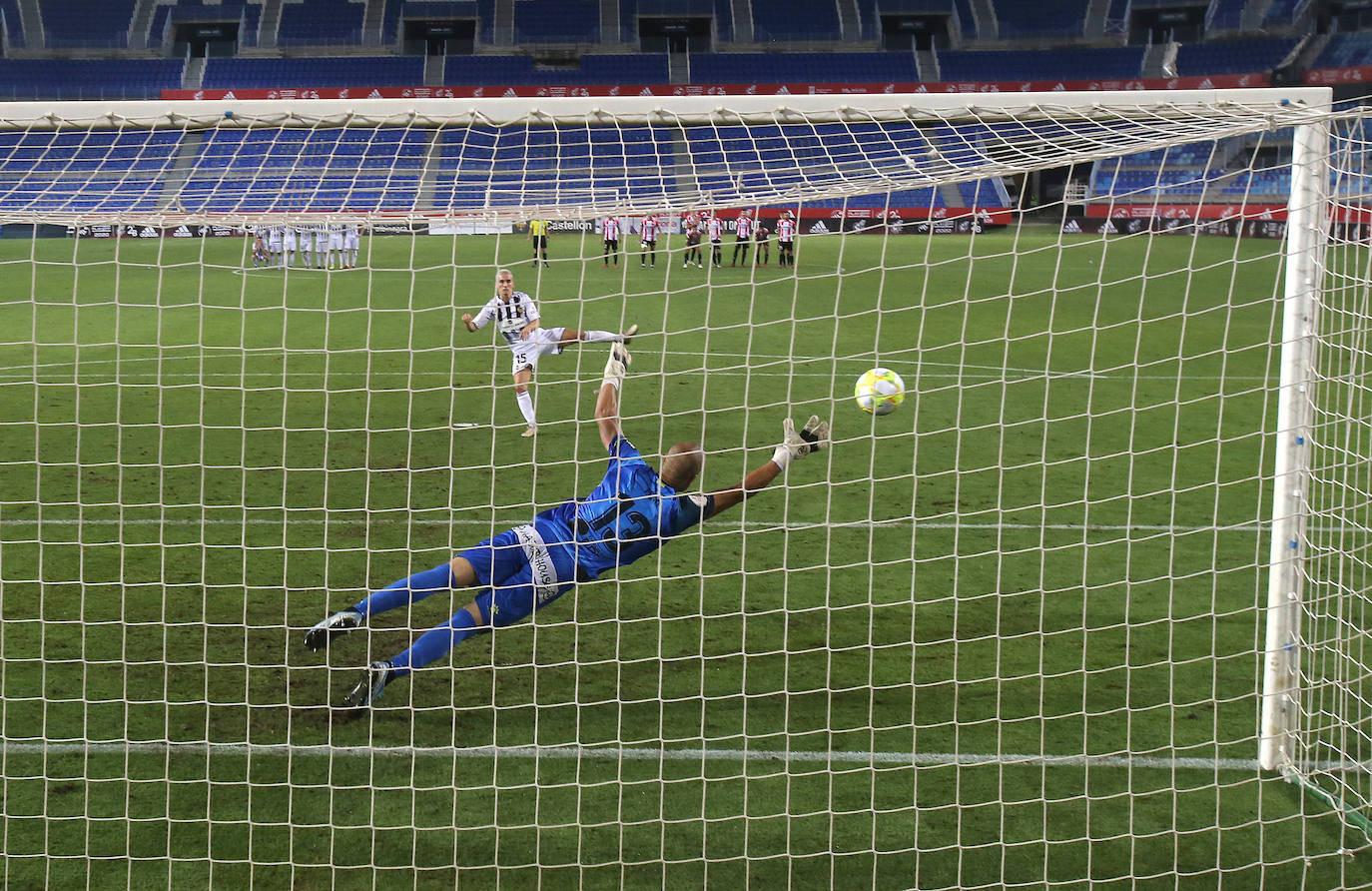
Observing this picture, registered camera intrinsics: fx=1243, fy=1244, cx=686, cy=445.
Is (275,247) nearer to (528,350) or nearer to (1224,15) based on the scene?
(528,350)

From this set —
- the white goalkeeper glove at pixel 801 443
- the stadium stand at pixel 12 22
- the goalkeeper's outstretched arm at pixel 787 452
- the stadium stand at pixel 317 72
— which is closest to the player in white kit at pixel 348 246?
the goalkeeper's outstretched arm at pixel 787 452

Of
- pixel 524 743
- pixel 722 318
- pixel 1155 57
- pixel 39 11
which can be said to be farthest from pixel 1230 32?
pixel 524 743

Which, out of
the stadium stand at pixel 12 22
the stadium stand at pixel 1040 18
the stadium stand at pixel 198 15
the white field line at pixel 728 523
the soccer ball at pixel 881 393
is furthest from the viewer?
the stadium stand at pixel 198 15

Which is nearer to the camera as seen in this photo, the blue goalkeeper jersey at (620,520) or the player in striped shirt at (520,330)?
the blue goalkeeper jersey at (620,520)

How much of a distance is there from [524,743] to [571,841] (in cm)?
81

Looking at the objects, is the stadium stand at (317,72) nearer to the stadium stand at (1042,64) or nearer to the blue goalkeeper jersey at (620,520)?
the stadium stand at (1042,64)

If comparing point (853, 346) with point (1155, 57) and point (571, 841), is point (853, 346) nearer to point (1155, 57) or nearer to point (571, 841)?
point (571, 841)

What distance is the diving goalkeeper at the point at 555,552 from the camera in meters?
5.55

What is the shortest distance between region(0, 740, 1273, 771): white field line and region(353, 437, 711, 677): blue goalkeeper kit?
0.44 meters

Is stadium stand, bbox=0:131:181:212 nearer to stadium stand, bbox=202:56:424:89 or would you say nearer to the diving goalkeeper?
the diving goalkeeper

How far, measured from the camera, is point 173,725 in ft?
18.9

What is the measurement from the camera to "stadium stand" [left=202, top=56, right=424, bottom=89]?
45.9m

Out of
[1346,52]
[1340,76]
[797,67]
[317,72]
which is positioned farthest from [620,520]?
[317,72]

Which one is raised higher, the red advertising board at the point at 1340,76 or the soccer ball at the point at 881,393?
the red advertising board at the point at 1340,76
